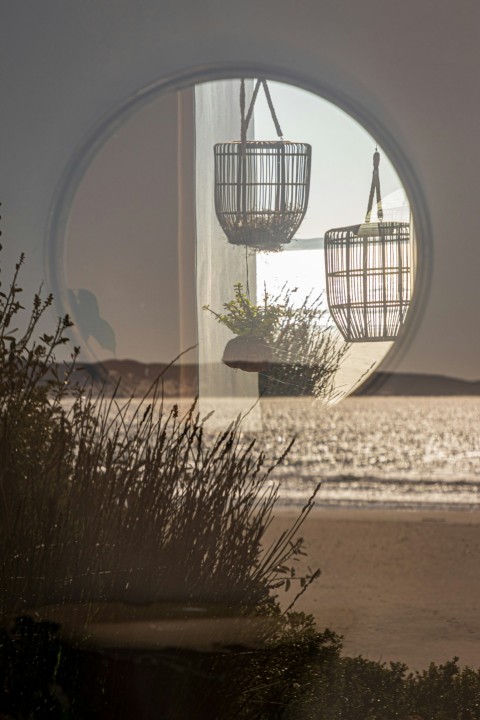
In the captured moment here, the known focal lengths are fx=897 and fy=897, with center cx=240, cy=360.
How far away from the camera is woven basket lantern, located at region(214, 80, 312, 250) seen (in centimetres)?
169

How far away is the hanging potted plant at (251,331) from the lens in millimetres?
1686

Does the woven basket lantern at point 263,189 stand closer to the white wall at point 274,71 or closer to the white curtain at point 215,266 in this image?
the white curtain at point 215,266

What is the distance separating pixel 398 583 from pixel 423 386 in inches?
18.5

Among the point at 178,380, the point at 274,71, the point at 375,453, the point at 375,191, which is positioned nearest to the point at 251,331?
the point at 178,380

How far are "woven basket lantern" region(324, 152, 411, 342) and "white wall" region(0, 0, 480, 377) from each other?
0.51 feet

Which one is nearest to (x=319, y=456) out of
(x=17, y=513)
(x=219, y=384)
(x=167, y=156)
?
(x=219, y=384)

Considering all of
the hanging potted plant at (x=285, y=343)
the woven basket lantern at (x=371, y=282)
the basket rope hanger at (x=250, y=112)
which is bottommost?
the hanging potted plant at (x=285, y=343)

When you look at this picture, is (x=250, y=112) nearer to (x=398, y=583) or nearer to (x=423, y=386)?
(x=423, y=386)

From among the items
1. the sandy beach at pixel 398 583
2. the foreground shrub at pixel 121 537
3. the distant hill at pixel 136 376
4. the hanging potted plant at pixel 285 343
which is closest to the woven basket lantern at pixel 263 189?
→ the hanging potted plant at pixel 285 343

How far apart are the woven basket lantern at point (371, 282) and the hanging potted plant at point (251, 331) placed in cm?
11

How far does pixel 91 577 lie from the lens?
1310 millimetres

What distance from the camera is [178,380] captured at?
1.80m

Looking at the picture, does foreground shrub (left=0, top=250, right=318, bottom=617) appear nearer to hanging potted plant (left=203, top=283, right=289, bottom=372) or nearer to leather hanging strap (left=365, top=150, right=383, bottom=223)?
hanging potted plant (left=203, top=283, right=289, bottom=372)

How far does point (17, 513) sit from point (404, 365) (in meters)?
0.94
